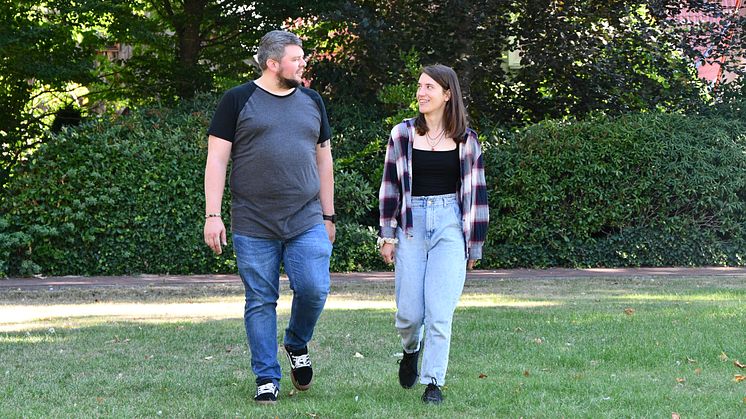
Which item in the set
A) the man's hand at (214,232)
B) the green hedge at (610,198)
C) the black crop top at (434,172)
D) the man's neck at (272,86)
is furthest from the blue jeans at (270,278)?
the green hedge at (610,198)

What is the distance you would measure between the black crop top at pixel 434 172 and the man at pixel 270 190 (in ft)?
1.84

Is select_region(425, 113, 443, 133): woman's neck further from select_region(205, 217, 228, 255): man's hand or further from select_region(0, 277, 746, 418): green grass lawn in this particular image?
select_region(0, 277, 746, 418): green grass lawn

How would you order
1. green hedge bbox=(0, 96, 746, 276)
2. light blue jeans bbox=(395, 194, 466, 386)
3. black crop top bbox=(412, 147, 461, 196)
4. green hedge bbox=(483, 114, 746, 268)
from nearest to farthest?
light blue jeans bbox=(395, 194, 466, 386), black crop top bbox=(412, 147, 461, 196), green hedge bbox=(0, 96, 746, 276), green hedge bbox=(483, 114, 746, 268)

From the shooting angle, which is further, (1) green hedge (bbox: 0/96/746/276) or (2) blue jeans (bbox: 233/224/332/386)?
(1) green hedge (bbox: 0/96/746/276)

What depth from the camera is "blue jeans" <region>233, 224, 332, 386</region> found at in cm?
559

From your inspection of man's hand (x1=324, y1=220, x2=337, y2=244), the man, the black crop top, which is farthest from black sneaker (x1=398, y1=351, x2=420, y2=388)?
the black crop top

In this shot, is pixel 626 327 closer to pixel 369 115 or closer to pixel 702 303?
pixel 702 303

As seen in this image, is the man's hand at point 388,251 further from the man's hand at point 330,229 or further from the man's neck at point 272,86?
the man's neck at point 272,86

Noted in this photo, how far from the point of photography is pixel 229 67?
53.9 feet

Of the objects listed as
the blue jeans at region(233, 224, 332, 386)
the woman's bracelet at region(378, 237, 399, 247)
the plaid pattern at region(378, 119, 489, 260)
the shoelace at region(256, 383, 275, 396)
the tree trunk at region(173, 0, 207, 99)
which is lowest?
the shoelace at region(256, 383, 275, 396)

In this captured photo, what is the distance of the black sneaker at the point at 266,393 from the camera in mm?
5586

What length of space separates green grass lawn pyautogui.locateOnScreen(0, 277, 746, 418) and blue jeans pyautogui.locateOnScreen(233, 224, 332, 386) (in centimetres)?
31

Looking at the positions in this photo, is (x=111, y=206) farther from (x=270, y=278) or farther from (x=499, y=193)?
(x=270, y=278)

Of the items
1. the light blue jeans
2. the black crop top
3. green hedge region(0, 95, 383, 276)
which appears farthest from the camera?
green hedge region(0, 95, 383, 276)
